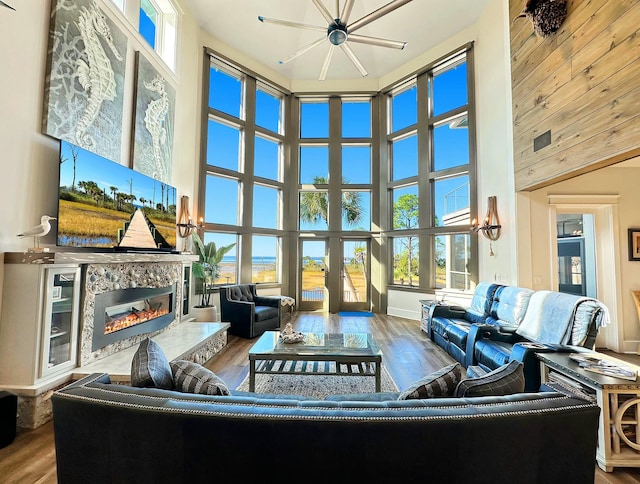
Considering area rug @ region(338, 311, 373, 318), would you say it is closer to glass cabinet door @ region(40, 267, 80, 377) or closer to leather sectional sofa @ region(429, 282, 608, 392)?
leather sectional sofa @ region(429, 282, 608, 392)

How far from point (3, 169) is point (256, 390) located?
301cm

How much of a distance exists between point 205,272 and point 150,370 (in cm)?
431

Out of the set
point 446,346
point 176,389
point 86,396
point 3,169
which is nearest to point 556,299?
point 446,346

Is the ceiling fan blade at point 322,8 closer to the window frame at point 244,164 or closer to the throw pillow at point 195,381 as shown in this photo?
the window frame at point 244,164

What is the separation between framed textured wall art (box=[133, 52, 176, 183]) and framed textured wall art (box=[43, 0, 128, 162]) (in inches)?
13.5

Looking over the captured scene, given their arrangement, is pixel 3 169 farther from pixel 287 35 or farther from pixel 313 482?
pixel 287 35

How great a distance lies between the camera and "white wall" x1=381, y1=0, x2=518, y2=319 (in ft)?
16.3

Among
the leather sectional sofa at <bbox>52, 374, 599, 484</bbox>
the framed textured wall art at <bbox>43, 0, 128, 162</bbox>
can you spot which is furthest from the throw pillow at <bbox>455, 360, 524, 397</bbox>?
the framed textured wall art at <bbox>43, 0, 128, 162</bbox>

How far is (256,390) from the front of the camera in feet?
9.96

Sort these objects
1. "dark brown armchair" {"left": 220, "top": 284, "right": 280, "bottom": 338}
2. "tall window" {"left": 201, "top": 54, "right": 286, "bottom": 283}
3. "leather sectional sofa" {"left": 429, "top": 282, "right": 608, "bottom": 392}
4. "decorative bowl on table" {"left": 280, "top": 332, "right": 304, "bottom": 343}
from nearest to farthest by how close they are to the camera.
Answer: "leather sectional sofa" {"left": 429, "top": 282, "right": 608, "bottom": 392}
"decorative bowl on table" {"left": 280, "top": 332, "right": 304, "bottom": 343}
"dark brown armchair" {"left": 220, "top": 284, "right": 280, "bottom": 338}
"tall window" {"left": 201, "top": 54, "right": 286, "bottom": 283}

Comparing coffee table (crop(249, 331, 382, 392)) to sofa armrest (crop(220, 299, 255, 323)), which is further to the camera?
sofa armrest (crop(220, 299, 255, 323))

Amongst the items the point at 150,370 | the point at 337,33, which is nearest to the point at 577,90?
the point at 337,33

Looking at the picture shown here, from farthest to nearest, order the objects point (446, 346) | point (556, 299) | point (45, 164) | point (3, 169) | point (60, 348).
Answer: point (446, 346) < point (556, 299) < point (45, 164) < point (60, 348) < point (3, 169)

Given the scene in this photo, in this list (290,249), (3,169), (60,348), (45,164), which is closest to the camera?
(3,169)
